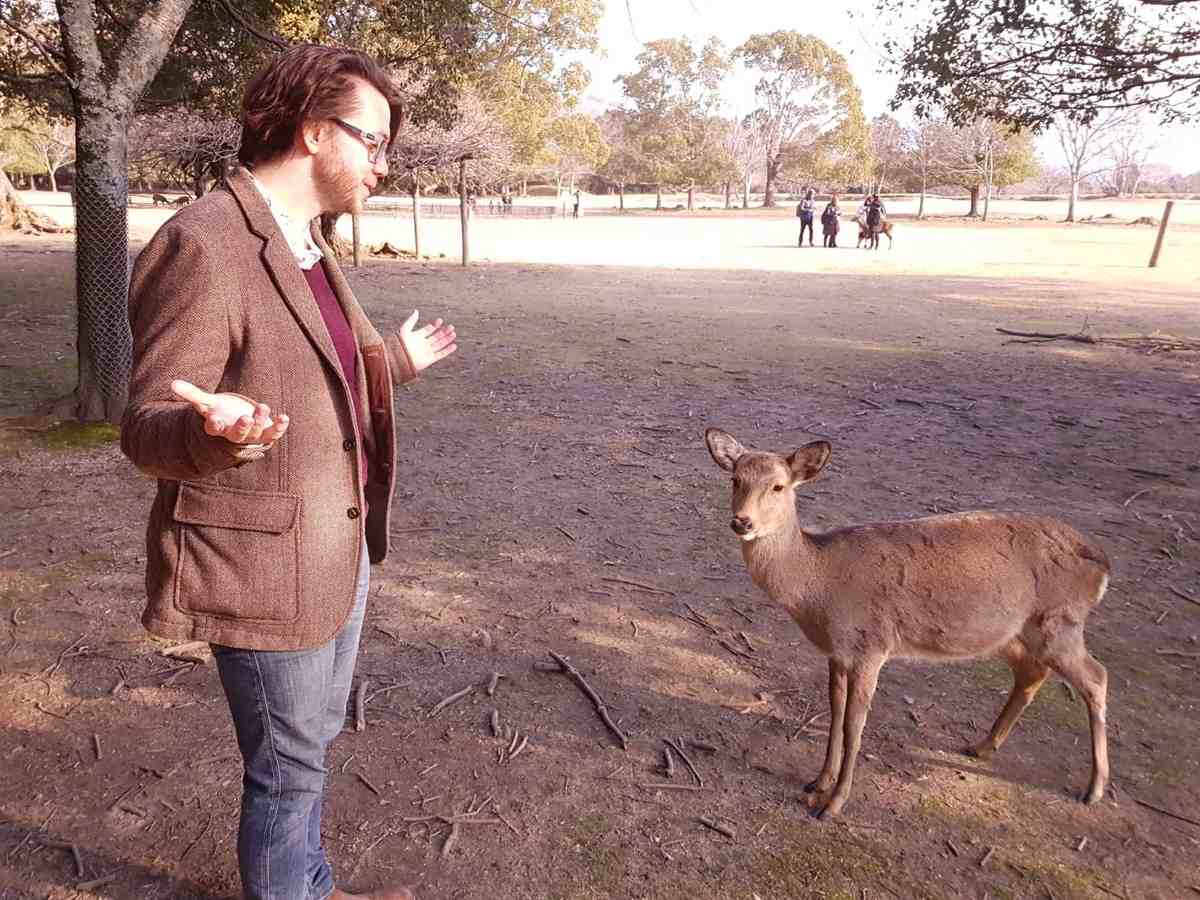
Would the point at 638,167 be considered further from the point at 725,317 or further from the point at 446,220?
the point at 725,317

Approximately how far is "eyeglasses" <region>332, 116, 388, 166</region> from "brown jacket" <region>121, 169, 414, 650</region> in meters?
0.23

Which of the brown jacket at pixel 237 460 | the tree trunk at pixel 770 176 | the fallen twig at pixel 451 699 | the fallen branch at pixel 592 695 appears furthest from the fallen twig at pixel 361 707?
the tree trunk at pixel 770 176

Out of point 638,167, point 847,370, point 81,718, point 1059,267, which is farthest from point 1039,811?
point 638,167

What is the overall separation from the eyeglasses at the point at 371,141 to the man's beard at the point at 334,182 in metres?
0.06

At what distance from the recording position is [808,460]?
2.94 metres

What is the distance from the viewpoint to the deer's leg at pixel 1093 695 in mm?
2922

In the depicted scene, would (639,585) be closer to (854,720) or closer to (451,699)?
(451,699)

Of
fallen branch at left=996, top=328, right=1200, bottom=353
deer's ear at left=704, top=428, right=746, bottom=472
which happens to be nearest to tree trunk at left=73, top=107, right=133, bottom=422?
deer's ear at left=704, top=428, right=746, bottom=472

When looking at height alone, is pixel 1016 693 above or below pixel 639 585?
above

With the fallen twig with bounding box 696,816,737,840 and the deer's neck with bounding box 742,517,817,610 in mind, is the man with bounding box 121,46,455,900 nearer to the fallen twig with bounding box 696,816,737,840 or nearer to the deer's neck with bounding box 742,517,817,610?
the fallen twig with bounding box 696,816,737,840

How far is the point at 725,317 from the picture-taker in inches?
528

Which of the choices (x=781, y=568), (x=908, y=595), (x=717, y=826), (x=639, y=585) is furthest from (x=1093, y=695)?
(x=639, y=585)

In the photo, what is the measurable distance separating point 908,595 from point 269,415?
2.29 metres

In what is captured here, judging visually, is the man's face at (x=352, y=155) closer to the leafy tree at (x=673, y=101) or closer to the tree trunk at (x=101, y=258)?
the tree trunk at (x=101, y=258)
